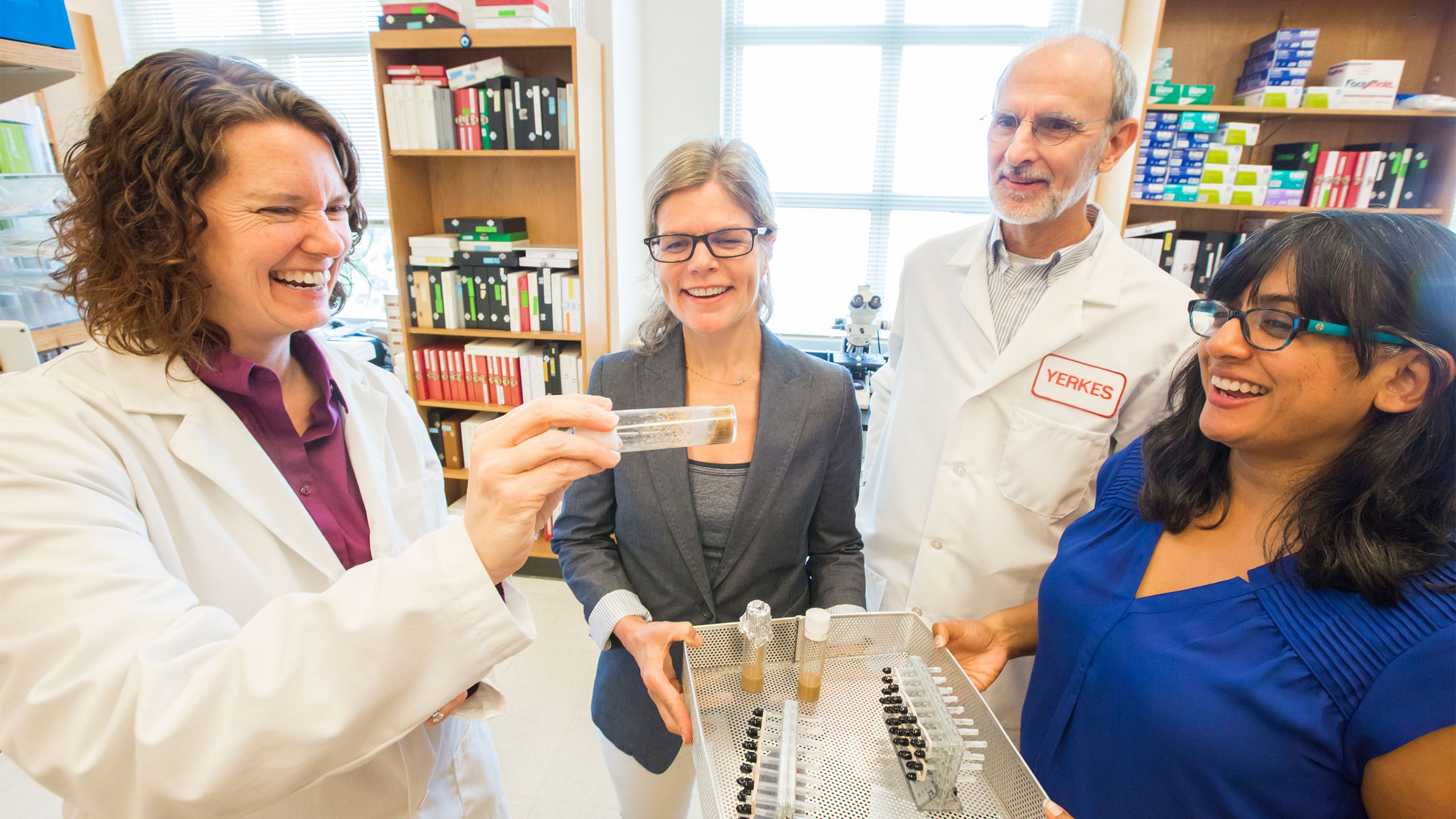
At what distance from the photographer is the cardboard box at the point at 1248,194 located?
277 cm

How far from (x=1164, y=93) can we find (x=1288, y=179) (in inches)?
27.8

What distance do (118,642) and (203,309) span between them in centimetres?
51

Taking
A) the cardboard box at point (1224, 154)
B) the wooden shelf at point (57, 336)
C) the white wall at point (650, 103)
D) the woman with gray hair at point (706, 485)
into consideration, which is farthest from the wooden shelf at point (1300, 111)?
the wooden shelf at point (57, 336)

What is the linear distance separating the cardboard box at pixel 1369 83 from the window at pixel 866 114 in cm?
119

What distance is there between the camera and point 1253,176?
2.76m

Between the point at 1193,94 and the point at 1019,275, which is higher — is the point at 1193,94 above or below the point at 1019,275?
above

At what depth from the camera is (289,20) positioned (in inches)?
145

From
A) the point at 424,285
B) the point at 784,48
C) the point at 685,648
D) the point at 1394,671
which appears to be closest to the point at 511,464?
the point at 685,648

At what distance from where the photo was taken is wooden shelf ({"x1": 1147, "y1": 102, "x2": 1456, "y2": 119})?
8.39ft

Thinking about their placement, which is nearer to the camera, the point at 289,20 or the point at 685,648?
the point at 685,648

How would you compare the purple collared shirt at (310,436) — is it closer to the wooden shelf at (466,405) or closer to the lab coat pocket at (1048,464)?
the lab coat pocket at (1048,464)

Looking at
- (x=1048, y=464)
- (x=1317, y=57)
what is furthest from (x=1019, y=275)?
(x=1317, y=57)

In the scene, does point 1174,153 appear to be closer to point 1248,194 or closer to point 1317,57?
point 1248,194

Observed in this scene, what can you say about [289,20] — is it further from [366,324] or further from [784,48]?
[784,48]
